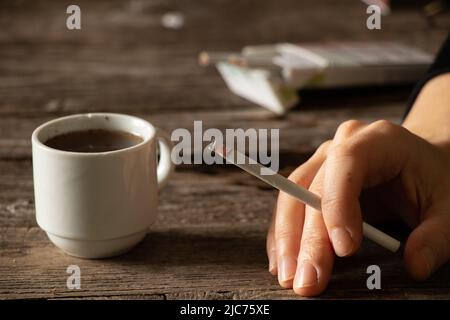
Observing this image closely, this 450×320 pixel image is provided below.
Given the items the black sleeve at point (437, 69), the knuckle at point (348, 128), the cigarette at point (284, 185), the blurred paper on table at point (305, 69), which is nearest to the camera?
the cigarette at point (284, 185)

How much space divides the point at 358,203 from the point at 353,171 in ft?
0.10

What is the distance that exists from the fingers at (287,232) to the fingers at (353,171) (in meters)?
0.05

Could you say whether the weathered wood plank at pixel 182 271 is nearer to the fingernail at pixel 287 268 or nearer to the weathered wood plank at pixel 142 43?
the fingernail at pixel 287 268

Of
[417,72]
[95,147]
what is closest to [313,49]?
[417,72]

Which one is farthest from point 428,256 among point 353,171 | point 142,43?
point 142,43

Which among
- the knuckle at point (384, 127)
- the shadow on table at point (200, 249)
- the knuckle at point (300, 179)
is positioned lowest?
the shadow on table at point (200, 249)

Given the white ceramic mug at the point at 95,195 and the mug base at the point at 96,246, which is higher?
the white ceramic mug at the point at 95,195

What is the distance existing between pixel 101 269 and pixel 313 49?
2.51 ft

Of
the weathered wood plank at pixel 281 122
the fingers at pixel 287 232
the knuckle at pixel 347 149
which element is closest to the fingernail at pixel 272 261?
the fingers at pixel 287 232

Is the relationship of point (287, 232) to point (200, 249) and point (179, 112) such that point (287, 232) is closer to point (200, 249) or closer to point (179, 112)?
point (200, 249)

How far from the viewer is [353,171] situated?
0.67 metres

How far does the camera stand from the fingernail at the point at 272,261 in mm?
691

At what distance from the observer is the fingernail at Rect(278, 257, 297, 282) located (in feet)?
2.18
